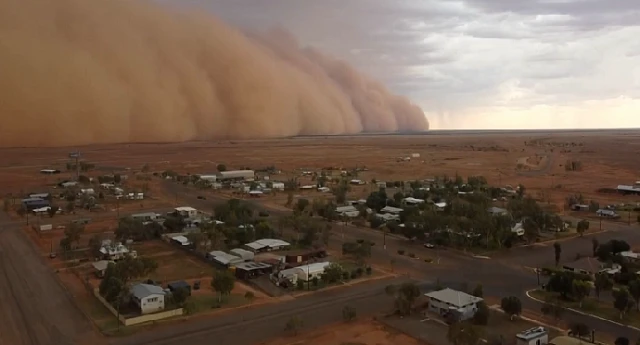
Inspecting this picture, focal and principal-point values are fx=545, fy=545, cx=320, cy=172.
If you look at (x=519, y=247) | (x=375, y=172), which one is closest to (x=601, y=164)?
(x=375, y=172)

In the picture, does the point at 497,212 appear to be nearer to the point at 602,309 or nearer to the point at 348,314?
the point at 602,309

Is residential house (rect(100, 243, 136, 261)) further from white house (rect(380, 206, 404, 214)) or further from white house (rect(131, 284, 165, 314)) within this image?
white house (rect(380, 206, 404, 214))

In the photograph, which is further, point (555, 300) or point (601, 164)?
point (601, 164)

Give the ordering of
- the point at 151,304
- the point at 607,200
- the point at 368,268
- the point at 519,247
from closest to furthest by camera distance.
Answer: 1. the point at 151,304
2. the point at 368,268
3. the point at 519,247
4. the point at 607,200

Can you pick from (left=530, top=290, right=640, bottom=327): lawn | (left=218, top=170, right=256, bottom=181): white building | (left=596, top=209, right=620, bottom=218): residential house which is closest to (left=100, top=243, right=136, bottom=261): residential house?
(left=530, top=290, right=640, bottom=327): lawn

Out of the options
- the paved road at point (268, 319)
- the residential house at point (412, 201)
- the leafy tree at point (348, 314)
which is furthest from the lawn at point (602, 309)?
the residential house at point (412, 201)

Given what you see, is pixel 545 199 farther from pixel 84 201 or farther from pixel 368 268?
pixel 84 201
